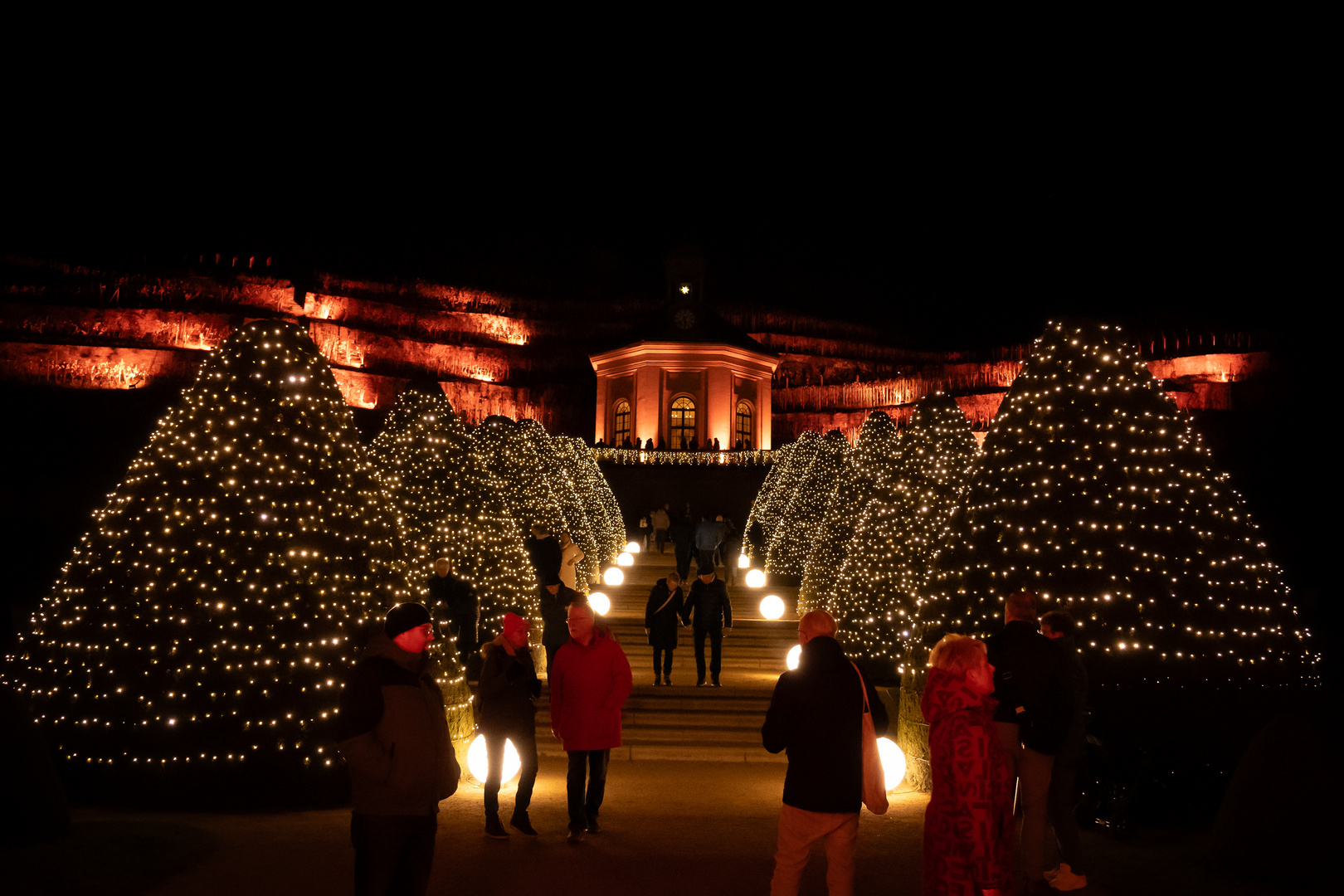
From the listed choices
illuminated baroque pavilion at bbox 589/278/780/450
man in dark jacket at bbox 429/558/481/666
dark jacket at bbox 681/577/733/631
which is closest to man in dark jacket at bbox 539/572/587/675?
man in dark jacket at bbox 429/558/481/666

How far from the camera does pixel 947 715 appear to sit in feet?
14.5

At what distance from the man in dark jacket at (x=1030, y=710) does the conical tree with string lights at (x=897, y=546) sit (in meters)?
5.48

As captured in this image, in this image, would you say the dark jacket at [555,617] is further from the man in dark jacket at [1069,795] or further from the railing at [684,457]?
the railing at [684,457]

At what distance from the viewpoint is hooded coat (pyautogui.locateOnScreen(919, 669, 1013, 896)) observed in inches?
172

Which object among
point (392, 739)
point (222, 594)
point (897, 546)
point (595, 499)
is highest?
point (595, 499)

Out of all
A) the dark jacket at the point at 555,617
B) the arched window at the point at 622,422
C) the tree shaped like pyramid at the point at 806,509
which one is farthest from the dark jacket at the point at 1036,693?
the arched window at the point at 622,422

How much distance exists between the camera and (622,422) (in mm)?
46406

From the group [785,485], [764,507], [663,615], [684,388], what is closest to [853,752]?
[663,615]

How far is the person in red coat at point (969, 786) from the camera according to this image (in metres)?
4.36

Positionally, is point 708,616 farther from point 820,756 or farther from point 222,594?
point 820,756

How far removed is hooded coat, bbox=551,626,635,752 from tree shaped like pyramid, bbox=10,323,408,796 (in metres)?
2.05

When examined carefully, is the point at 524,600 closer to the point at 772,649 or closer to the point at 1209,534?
the point at 772,649

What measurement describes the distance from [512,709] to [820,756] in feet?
10.0

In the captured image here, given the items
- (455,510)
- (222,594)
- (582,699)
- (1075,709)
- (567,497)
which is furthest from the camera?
(567,497)
